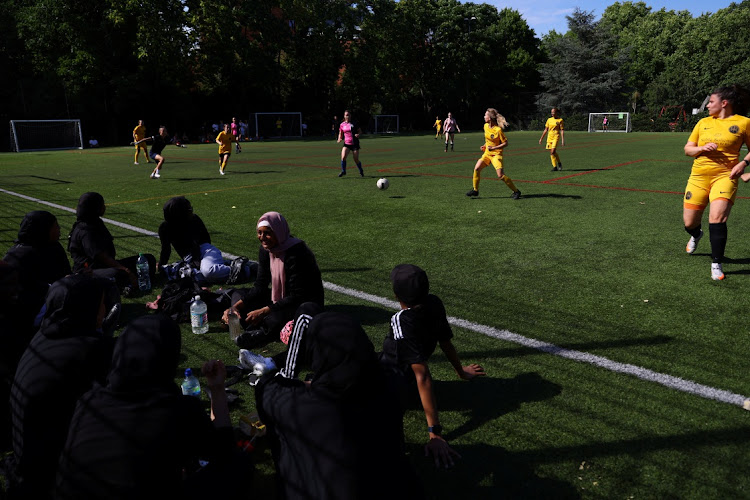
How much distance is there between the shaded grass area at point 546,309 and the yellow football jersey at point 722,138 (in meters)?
1.36

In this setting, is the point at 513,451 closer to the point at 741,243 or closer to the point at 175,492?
the point at 175,492

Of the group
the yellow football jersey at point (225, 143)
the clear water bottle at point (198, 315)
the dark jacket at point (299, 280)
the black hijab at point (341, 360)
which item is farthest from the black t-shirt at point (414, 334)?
the yellow football jersey at point (225, 143)

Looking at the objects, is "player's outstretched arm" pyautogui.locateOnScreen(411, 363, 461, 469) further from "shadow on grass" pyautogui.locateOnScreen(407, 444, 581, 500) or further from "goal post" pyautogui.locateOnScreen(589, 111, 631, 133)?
"goal post" pyautogui.locateOnScreen(589, 111, 631, 133)

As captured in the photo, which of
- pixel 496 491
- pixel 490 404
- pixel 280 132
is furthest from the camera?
pixel 280 132

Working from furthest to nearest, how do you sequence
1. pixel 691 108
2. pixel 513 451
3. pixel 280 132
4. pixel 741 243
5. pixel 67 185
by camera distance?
1. pixel 691 108
2. pixel 280 132
3. pixel 67 185
4. pixel 741 243
5. pixel 513 451

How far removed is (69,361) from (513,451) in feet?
8.63

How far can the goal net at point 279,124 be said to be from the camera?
50812mm

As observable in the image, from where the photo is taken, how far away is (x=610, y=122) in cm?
5912

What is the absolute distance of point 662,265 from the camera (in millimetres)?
7281

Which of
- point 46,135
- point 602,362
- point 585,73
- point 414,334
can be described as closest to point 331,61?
point 46,135

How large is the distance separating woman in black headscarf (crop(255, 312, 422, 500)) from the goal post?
62.2 m

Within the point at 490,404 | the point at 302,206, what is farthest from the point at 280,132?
the point at 490,404

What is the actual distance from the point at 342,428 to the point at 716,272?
5965 mm

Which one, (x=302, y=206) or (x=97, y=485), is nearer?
(x=97, y=485)
